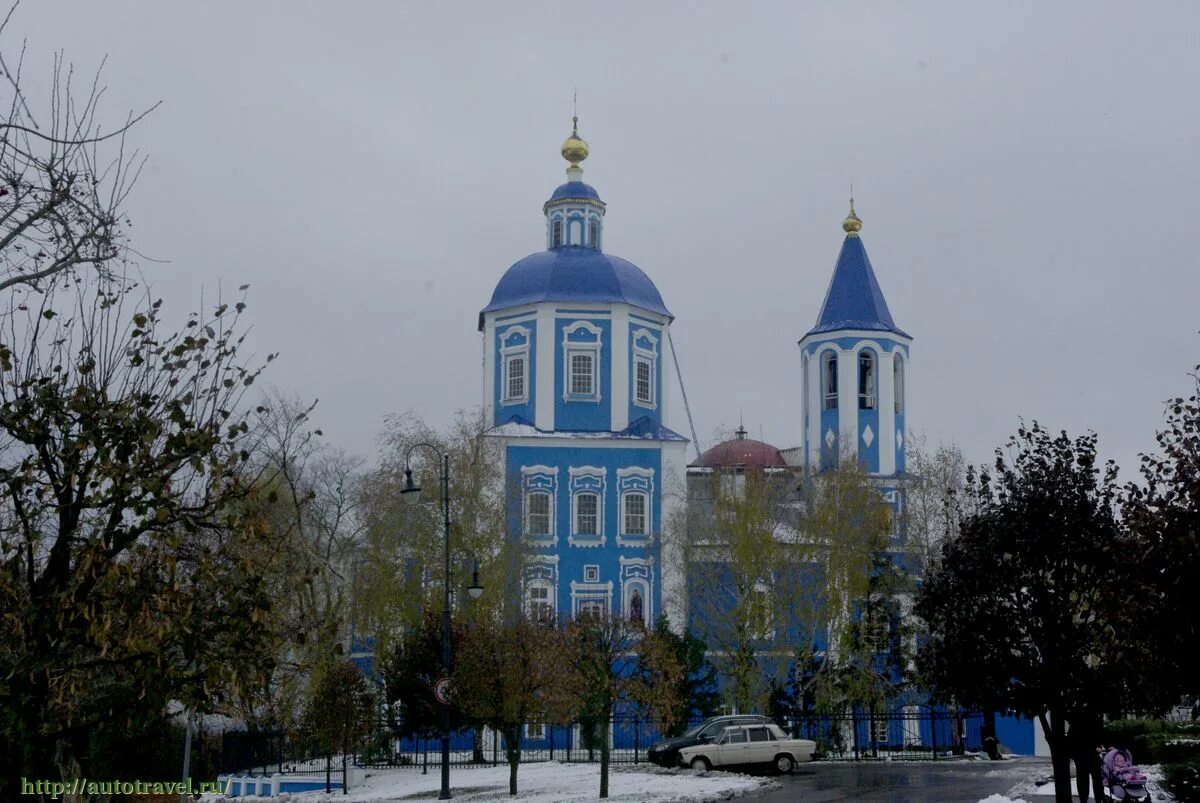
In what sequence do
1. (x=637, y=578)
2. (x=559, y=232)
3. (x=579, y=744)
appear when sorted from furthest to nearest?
(x=559, y=232), (x=637, y=578), (x=579, y=744)

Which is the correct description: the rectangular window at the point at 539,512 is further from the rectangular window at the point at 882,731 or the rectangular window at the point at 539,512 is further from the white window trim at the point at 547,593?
the rectangular window at the point at 882,731

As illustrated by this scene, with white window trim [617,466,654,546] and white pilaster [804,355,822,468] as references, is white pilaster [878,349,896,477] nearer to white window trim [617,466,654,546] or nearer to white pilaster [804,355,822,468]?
white pilaster [804,355,822,468]

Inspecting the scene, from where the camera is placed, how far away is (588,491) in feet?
153

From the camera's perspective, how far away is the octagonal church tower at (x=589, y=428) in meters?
45.9

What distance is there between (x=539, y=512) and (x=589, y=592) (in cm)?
304

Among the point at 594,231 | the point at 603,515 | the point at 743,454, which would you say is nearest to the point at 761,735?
the point at 603,515

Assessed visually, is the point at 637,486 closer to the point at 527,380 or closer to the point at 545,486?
the point at 545,486

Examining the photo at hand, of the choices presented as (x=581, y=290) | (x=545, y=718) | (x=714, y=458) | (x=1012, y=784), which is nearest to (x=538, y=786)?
(x=545, y=718)

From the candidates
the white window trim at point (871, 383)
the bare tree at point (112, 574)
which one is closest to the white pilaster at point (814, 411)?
the white window trim at point (871, 383)

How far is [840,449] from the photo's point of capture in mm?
48438

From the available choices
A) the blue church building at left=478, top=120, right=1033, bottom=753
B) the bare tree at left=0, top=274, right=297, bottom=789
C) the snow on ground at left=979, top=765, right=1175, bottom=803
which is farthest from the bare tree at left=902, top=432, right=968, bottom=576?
the bare tree at left=0, top=274, right=297, bottom=789

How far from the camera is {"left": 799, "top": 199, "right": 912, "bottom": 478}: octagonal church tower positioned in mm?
49156

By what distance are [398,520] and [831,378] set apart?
17957mm

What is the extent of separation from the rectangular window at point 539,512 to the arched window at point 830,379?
1086cm
